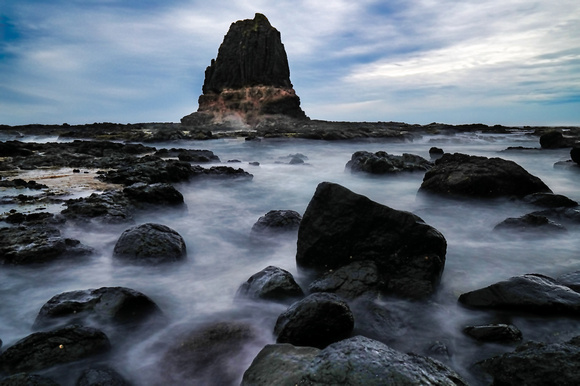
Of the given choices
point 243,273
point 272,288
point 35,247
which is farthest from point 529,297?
point 35,247

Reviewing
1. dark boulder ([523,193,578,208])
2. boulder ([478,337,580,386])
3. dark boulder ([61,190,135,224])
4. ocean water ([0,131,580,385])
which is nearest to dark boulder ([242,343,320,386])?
ocean water ([0,131,580,385])

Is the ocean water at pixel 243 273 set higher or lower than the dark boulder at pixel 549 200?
lower

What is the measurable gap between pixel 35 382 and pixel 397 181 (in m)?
10.3

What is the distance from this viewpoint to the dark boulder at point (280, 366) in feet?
→ 7.86

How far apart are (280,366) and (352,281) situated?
1807mm

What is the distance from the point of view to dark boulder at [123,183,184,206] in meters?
7.68

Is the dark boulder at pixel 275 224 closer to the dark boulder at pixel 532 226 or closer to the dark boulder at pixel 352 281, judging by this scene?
the dark boulder at pixel 352 281

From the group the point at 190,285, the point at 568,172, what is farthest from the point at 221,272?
the point at 568,172

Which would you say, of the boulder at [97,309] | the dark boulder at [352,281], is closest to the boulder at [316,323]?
the dark boulder at [352,281]

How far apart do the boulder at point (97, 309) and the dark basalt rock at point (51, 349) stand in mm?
410

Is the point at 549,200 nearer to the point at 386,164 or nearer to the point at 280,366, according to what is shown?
the point at 386,164

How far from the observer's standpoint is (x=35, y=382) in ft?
8.14

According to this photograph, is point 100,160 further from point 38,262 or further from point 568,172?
point 568,172

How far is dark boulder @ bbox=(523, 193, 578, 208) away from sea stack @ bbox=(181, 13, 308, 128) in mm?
51026
